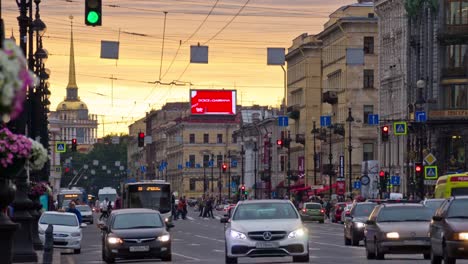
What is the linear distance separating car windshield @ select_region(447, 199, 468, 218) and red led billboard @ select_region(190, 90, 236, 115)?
14218cm

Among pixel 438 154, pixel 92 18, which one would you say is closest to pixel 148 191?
pixel 438 154

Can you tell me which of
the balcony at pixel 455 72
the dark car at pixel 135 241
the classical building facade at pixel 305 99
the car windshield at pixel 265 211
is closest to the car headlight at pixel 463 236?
the car windshield at pixel 265 211

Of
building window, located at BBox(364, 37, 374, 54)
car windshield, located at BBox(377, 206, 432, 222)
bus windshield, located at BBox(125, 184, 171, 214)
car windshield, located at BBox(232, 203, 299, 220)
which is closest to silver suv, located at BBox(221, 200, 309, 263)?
car windshield, located at BBox(232, 203, 299, 220)

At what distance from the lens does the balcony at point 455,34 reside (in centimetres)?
9888

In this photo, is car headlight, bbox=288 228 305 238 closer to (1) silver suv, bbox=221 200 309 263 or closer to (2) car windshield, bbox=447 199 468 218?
(1) silver suv, bbox=221 200 309 263

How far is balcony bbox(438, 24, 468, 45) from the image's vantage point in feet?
A: 324

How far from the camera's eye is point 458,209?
29703 millimetres

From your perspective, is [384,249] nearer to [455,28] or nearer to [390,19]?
[455,28]

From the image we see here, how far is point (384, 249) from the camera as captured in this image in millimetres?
35281

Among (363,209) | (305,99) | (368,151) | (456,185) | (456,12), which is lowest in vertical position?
(363,209)

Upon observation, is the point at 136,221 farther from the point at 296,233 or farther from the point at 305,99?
the point at 305,99

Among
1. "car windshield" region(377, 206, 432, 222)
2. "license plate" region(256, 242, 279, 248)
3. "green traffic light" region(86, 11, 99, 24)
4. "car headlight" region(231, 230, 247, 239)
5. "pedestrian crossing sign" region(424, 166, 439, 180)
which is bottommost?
"license plate" region(256, 242, 279, 248)

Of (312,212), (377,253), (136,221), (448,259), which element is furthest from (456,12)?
(448,259)

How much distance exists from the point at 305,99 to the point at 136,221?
12205 centimetres
